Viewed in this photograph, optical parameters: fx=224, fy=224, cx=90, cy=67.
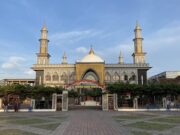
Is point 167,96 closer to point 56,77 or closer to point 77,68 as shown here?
point 77,68

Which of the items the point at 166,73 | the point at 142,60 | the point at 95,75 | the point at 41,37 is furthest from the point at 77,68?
the point at 166,73

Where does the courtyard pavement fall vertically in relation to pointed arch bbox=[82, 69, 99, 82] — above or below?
below

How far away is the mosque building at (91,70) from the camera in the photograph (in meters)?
67.0

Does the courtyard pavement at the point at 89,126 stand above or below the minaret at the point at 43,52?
below

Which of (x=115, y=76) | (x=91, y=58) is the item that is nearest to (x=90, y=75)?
(x=91, y=58)

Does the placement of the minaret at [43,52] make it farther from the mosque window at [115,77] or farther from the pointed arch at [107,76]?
the mosque window at [115,77]

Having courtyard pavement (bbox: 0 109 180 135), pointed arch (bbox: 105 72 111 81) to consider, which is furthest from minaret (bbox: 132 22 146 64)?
courtyard pavement (bbox: 0 109 180 135)

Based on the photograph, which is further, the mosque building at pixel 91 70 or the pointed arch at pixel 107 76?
the pointed arch at pixel 107 76

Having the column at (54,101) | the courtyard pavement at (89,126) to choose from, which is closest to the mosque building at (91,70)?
the column at (54,101)

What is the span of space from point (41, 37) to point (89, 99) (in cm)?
2437

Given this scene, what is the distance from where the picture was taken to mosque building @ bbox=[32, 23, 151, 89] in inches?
2638

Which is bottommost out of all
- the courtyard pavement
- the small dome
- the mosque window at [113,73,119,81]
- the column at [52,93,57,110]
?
the courtyard pavement

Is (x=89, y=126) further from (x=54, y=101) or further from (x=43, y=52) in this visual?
(x=43, y=52)

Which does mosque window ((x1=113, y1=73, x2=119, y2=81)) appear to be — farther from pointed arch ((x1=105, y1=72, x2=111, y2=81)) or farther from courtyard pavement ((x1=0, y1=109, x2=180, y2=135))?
courtyard pavement ((x1=0, y1=109, x2=180, y2=135))
